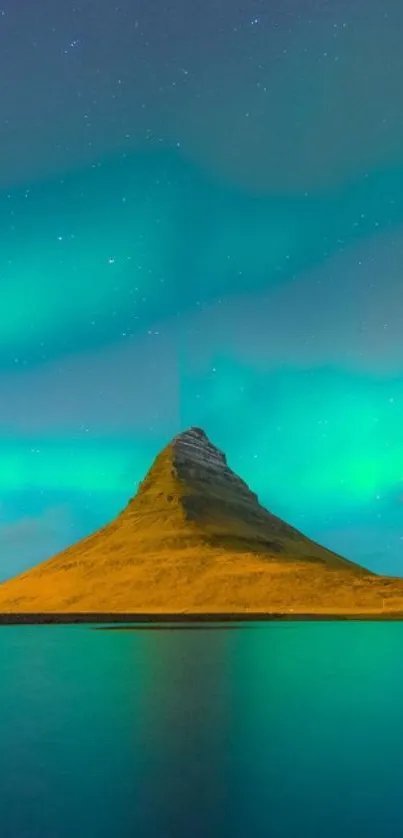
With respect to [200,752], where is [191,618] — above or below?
above

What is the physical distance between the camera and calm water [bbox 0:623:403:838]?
2000 centimetres

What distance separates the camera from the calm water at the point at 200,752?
20000 mm

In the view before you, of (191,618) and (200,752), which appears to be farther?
(191,618)

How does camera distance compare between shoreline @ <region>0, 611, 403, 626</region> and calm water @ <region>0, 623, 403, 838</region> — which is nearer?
calm water @ <region>0, 623, 403, 838</region>

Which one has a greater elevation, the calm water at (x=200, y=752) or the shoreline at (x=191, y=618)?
the shoreline at (x=191, y=618)

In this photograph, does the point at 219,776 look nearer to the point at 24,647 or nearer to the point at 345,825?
the point at 345,825

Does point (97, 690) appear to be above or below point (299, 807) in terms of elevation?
above

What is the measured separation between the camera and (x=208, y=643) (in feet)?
302

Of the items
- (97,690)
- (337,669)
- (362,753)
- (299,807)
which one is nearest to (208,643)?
(337,669)

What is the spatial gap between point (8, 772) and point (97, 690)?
21.9m

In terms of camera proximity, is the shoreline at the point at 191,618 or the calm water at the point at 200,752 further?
the shoreline at the point at 191,618

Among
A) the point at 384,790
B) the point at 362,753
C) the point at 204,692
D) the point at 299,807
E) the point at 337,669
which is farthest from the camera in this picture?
the point at 337,669

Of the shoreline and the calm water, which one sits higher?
the shoreline

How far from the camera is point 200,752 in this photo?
28.4 metres
